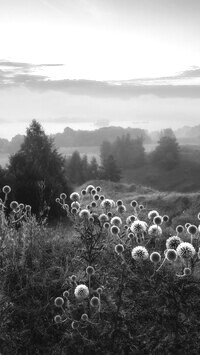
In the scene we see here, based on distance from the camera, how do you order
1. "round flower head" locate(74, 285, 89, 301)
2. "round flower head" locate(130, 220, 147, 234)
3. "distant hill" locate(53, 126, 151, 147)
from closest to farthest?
"round flower head" locate(74, 285, 89, 301) < "round flower head" locate(130, 220, 147, 234) < "distant hill" locate(53, 126, 151, 147)

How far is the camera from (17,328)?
20.4 ft

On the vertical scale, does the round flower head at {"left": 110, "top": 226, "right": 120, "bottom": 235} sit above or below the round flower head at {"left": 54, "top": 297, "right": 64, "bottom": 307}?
above

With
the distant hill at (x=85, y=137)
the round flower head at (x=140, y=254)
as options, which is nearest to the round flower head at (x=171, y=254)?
the round flower head at (x=140, y=254)

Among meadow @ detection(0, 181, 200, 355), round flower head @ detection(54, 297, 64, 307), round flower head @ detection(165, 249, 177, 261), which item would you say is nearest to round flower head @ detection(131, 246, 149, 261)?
meadow @ detection(0, 181, 200, 355)

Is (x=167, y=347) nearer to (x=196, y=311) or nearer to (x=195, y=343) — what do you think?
(x=195, y=343)

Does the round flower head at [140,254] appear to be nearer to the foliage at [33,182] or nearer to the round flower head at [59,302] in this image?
the round flower head at [59,302]

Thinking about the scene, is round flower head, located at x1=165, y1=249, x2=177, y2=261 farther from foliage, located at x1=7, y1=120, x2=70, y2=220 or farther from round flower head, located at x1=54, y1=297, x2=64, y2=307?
foliage, located at x1=7, y1=120, x2=70, y2=220

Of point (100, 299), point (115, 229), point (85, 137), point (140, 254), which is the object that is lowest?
point (100, 299)

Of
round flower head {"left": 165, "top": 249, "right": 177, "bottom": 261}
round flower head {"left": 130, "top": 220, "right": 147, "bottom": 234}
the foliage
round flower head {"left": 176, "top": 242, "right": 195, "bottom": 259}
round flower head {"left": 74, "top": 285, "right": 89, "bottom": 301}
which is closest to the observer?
round flower head {"left": 74, "top": 285, "right": 89, "bottom": 301}

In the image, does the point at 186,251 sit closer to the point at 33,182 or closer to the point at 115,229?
the point at 115,229

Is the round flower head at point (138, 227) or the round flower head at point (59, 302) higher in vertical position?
the round flower head at point (138, 227)

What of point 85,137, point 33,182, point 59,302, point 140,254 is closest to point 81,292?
point 59,302

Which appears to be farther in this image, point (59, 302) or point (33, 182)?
point (33, 182)

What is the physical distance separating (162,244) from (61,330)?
15.4ft
